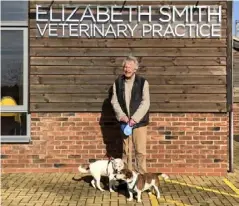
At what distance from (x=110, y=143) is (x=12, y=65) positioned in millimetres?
2408

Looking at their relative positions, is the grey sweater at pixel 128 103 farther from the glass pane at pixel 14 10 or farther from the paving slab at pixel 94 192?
the glass pane at pixel 14 10

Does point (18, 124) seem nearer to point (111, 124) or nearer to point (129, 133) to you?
point (111, 124)

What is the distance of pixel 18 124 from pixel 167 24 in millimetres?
3399

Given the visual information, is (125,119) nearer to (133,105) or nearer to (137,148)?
(133,105)

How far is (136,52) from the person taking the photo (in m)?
8.46

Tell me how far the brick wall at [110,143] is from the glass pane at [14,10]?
1898 millimetres

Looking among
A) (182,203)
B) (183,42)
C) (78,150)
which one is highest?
(183,42)

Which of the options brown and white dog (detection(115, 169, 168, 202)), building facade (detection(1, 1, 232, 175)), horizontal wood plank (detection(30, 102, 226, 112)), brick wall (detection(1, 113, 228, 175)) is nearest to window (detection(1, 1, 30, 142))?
building facade (detection(1, 1, 232, 175))

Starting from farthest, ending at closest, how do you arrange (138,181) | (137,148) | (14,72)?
(14,72), (137,148), (138,181)

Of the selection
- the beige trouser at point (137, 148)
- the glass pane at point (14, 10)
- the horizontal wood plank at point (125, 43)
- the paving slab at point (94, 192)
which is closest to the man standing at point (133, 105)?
the beige trouser at point (137, 148)

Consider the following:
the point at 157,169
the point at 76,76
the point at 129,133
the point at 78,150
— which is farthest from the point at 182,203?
the point at 76,76

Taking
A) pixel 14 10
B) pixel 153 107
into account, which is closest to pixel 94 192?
pixel 153 107

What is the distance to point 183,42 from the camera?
8484 millimetres

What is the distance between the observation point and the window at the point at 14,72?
861 centimetres
